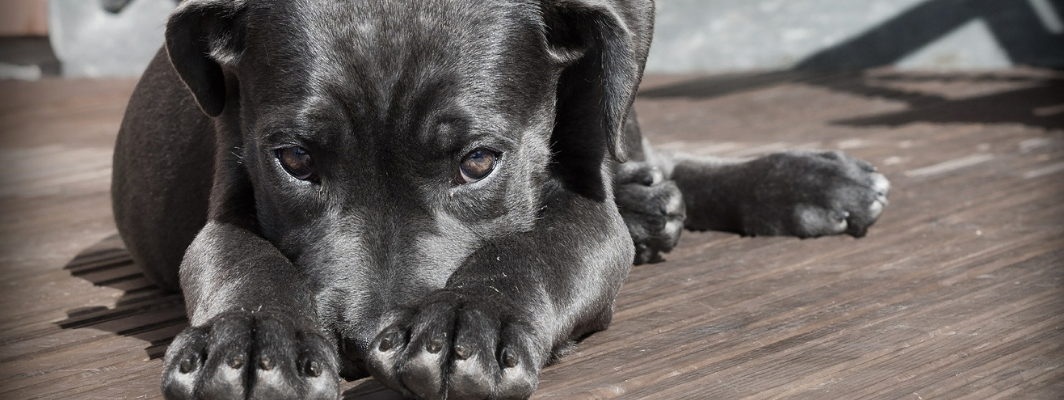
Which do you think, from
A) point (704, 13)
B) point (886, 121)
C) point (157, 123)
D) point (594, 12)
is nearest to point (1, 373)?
point (157, 123)

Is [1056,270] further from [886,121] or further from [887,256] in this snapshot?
[886,121]

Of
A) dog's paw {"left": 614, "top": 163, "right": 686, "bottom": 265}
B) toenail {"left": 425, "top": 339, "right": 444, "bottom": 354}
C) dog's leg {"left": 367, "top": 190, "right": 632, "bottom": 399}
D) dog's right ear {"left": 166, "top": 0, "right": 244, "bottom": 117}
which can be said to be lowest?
dog's paw {"left": 614, "top": 163, "right": 686, "bottom": 265}

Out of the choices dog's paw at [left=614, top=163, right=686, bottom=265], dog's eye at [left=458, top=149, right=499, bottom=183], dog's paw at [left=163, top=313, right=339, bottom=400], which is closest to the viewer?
dog's paw at [left=163, top=313, right=339, bottom=400]

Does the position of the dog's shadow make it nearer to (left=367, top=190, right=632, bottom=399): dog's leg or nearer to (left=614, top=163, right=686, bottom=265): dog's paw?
(left=367, top=190, right=632, bottom=399): dog's leg

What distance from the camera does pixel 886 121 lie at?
5.84m

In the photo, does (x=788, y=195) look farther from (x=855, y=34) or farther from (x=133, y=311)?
(x=855, y=34)

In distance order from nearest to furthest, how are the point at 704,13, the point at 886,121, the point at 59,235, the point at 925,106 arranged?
the point at 59,235 < the point at 886,121 < the point at 925,106 < the point at 704,13

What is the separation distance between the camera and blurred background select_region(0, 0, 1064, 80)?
7.62 meters

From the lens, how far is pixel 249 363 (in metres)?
2.06

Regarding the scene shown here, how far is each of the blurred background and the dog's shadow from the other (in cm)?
531

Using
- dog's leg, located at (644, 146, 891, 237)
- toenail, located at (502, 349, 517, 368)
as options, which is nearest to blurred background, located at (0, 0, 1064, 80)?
dog's leg, located at (644, 146, 891, 237)

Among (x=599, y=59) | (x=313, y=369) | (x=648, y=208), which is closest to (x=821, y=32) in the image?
(x=648, y=208)

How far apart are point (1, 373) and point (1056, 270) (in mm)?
2738

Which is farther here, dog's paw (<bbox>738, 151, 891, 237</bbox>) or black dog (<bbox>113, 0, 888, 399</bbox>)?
dog's paw (<bbox>738, 151, 891, 237</bbox>)
